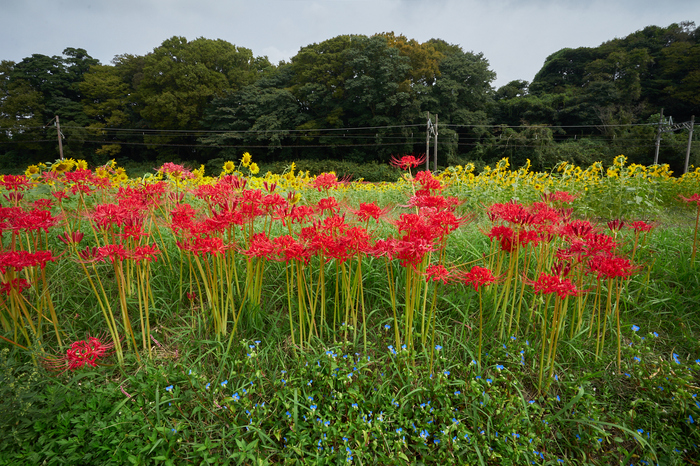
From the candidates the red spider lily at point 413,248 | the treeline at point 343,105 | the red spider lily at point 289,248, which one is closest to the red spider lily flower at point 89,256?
the red spider lily at point 289,248

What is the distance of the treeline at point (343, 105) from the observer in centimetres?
2333

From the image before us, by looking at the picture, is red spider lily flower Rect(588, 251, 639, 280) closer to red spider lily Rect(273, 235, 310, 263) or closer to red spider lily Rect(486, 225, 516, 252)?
red spider lily Rect(486, 225, 516, 252)

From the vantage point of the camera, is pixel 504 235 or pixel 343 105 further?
pixel 343 105

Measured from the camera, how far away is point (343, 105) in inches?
984

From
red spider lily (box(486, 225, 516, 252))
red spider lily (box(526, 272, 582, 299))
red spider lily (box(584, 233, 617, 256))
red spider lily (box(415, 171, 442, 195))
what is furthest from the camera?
red spider lily (box(415, 171, 442, 195))

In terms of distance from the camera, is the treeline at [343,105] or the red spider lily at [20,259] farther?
the treeline at [343,105]

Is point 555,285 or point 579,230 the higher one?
point 579,230

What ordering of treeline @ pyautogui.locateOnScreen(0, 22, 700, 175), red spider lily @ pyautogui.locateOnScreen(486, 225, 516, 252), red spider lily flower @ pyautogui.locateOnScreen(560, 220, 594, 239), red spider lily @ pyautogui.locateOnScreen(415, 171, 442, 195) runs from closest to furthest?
red spider lily flower @ pyautogui.locateOnScreen(560, 220, 594, 239) < red spider lily @ pyautogui.locateOnScreen(486, 225, 516, 252) < red spider lily @ pyautogui.locateOnScreen(415, 171, 442, 195) < treeline @ pyautogui.locateOnScreen(0, 22, 700, 175)

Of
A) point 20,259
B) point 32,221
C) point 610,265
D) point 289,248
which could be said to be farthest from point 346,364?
point 32,221

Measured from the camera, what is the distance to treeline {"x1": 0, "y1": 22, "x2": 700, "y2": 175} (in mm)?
23328

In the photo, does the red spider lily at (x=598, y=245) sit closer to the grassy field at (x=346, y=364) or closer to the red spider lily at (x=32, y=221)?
the grassy field at (x=346, y=364)

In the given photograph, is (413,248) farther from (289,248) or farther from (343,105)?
(343,105)

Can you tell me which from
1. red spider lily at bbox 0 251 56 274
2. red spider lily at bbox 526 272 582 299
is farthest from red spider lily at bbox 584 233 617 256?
red spider lily at bbox 0 251 56 274

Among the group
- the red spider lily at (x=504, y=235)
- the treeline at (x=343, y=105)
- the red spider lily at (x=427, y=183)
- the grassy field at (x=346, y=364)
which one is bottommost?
the grassy field at (x=346, y=364)
